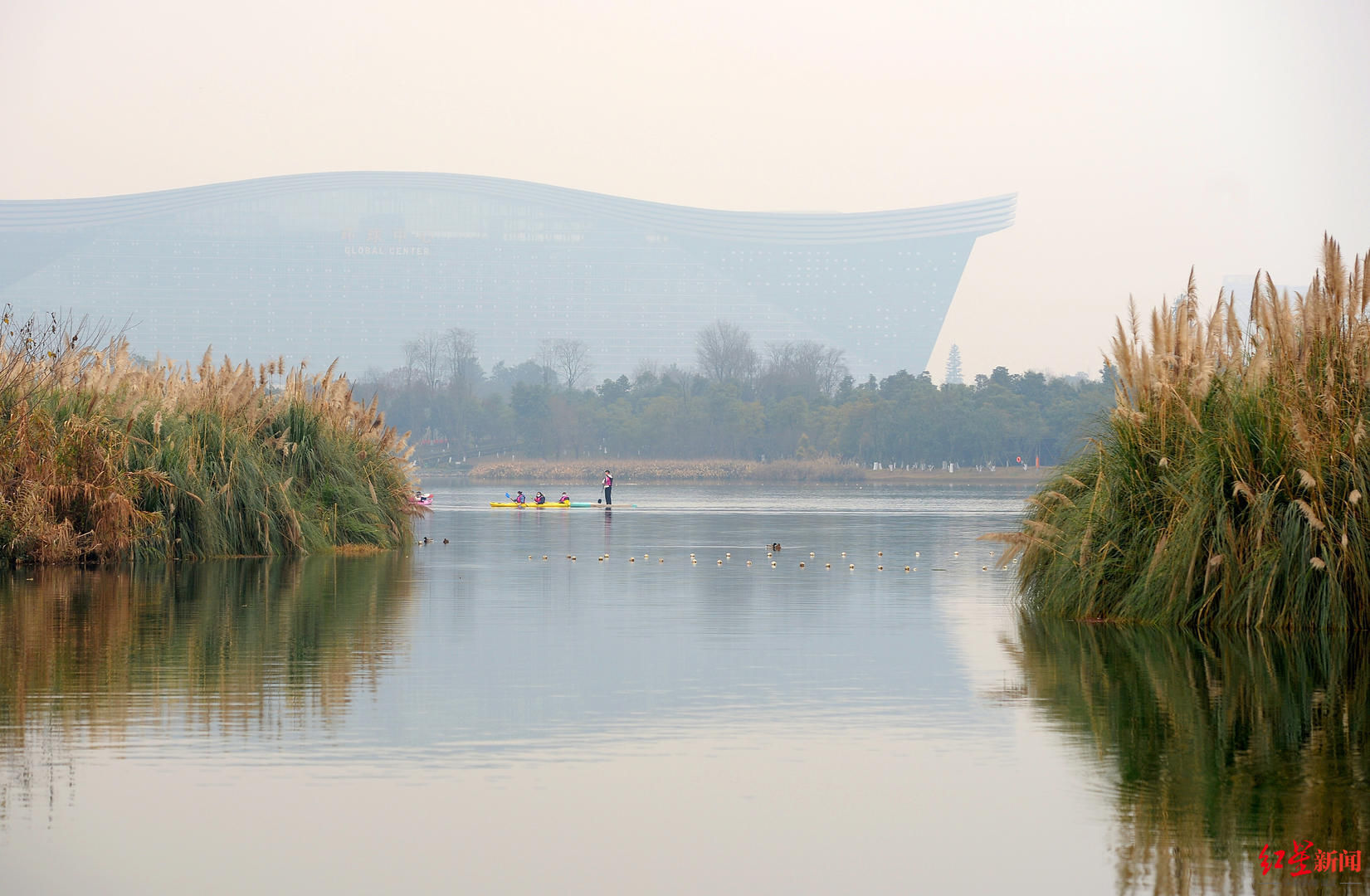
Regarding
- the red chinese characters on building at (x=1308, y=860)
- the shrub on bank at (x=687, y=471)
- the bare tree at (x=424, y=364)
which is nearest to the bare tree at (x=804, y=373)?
the shrub on bank at (x=687, y=471)

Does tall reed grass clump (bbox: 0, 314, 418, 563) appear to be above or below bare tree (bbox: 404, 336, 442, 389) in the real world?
below

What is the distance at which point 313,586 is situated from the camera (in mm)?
17344

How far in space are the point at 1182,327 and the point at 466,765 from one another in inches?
356

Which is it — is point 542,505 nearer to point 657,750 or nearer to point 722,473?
point 657,750

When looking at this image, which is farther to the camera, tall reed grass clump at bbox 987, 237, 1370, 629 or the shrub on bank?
the shrub on bank

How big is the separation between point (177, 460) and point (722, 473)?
83598 mm

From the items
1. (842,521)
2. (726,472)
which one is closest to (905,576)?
(842,521)

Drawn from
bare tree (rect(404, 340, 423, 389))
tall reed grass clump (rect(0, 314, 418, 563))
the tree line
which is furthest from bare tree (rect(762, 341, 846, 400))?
tall reed grass clump (rect(0, 314, 418, 563))

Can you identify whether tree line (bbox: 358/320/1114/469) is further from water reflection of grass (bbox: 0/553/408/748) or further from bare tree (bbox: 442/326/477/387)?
water reflection of grass (bbox: 0/553/408/748)

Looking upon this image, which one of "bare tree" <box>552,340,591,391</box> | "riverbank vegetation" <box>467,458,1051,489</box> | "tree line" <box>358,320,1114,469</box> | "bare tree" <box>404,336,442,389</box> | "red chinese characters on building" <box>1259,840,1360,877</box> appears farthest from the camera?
"bare tree" <box>552,340,591,391</box>

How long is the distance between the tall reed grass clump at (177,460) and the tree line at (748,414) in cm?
7534

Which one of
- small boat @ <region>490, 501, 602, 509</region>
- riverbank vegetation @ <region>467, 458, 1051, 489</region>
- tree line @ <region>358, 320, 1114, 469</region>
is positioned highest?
tree line @ <region>358, 320, 1114, 469</region>

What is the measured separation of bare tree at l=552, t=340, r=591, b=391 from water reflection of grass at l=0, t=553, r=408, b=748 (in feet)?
436

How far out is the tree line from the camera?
353 feet
